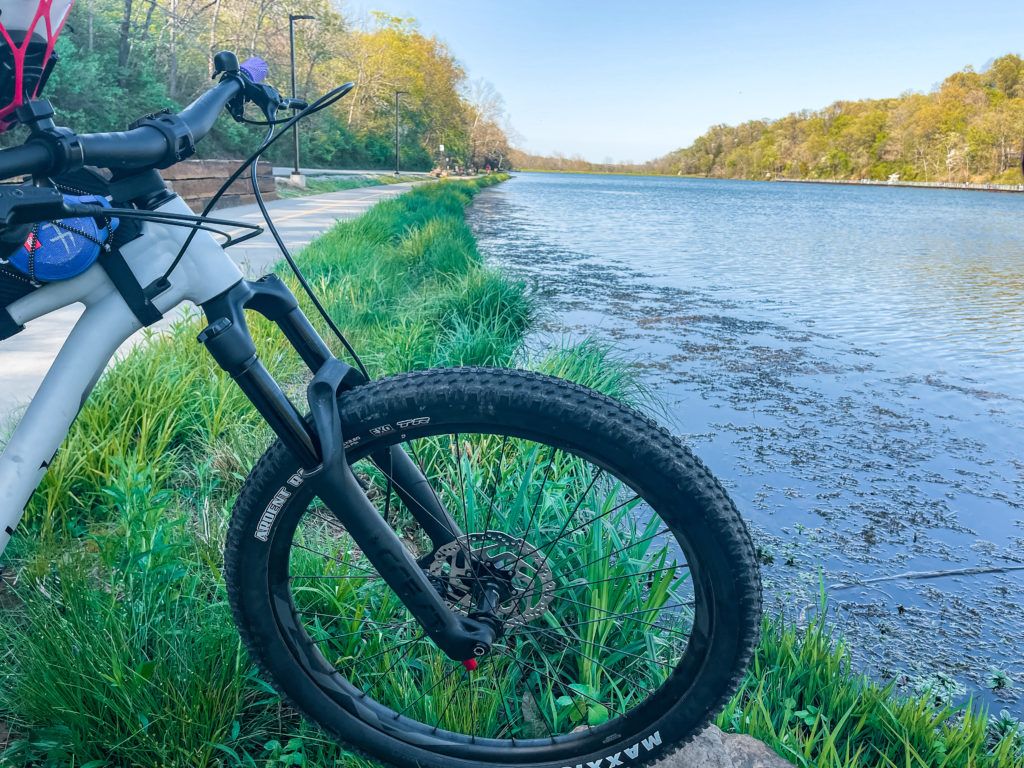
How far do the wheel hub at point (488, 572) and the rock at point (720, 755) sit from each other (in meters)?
0.45

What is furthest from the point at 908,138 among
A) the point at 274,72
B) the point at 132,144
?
Answer: the point at 132,144

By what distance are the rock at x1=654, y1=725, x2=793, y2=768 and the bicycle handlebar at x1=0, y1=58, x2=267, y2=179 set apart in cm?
161

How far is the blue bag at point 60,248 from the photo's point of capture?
1465mm

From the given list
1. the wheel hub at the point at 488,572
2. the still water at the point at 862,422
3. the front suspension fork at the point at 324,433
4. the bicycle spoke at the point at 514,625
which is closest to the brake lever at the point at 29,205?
the front suspension fork at the point at 324,433

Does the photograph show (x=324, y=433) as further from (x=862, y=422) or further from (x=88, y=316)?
(x=862, y=422)

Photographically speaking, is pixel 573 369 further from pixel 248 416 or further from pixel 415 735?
pixel 415 735

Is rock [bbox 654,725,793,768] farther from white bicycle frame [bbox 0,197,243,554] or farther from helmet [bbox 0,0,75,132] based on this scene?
helmet [bbox 0,0,75,132]

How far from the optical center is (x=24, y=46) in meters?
1.28

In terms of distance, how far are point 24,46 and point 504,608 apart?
1.43m

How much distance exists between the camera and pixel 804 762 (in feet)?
5.75

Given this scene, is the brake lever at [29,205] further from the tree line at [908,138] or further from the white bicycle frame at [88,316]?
the tree line at [908,138]

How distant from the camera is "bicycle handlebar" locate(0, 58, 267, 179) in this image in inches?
48.3

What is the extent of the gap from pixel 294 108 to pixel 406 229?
1045cm

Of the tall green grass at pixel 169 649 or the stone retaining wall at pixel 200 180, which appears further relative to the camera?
the stone retaining wall at pixel 200 180
